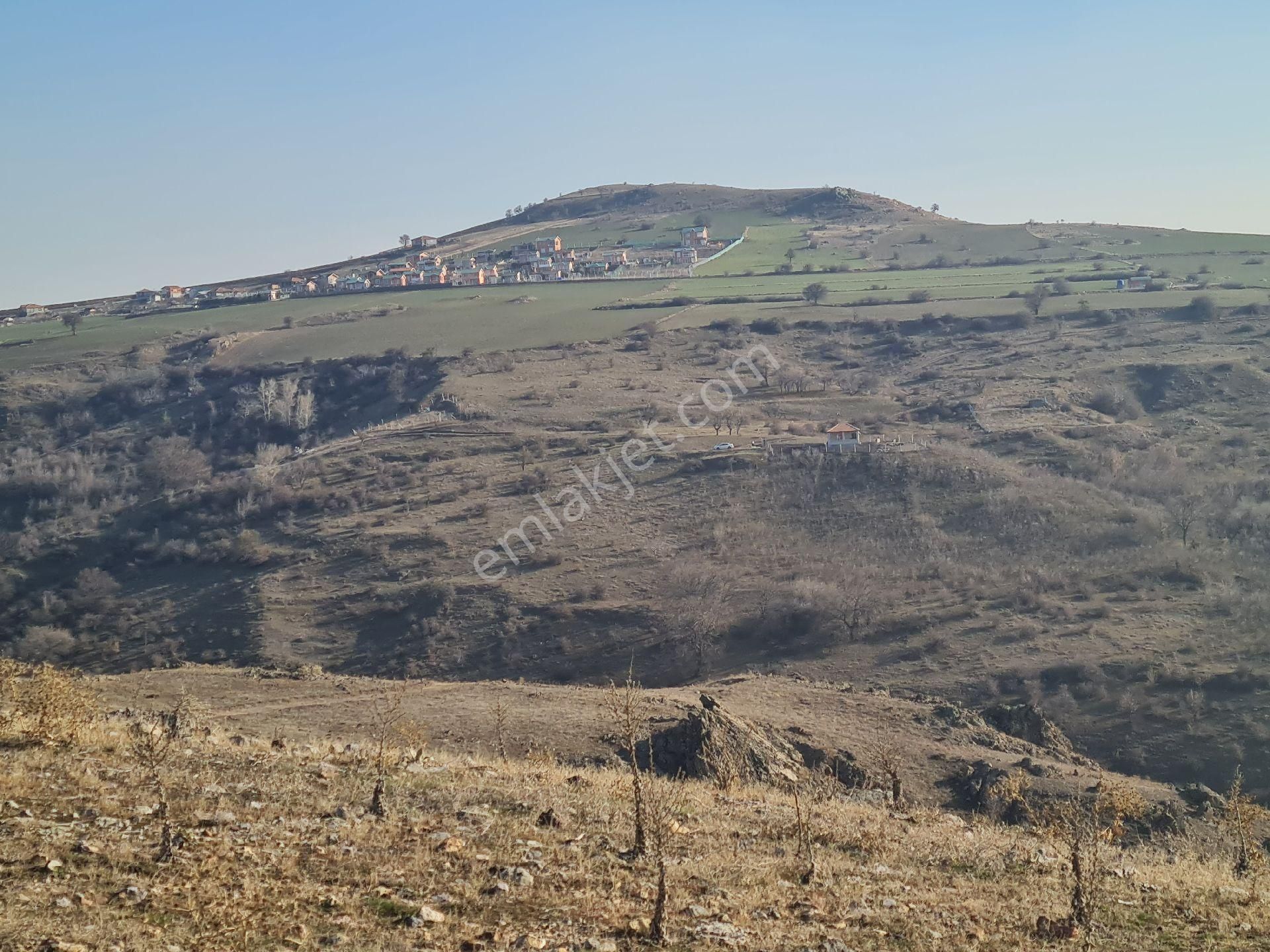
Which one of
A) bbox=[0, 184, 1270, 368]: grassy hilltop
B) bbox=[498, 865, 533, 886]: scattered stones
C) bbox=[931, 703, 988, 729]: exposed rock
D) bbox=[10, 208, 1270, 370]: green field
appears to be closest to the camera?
bbox=[498, 865, 533, 886]: scattered stones

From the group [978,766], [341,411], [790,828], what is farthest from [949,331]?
→ [790,828]

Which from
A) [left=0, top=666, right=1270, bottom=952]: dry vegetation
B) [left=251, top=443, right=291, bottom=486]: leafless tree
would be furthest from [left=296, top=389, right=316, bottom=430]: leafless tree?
[left=0, top=666, right=1270, bottom=952]: dry vegetation

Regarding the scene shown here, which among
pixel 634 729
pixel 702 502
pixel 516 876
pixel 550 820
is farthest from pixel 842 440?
pixel 516 876

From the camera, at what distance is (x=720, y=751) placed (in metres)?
18.4

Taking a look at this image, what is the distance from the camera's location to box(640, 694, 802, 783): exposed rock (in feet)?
58.7

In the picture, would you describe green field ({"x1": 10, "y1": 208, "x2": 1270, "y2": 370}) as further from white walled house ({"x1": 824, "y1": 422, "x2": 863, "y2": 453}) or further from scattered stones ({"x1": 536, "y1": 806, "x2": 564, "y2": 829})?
scattered stones ({"x1": 536, "y1": 806, "x2": 564, "y2": 829})

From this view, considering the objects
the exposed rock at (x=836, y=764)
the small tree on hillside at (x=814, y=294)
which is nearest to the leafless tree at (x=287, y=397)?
the small tree on hillside at (x=814, y=294)

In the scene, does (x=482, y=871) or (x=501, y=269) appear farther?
(x=501, y=269)

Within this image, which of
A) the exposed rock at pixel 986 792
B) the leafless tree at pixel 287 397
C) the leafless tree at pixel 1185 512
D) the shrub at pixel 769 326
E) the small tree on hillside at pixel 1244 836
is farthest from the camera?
the shrub at pixel 769 326

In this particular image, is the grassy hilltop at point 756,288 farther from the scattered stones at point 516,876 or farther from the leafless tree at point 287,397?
the scattered stones at point 516,876

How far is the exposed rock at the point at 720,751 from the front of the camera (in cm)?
1789

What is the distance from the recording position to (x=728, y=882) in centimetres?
951

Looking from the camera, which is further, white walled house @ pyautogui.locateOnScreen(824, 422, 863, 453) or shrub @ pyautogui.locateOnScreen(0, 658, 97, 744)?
white walled house @ pyautogui.locateOnScreen(824, 422, 863, 453)

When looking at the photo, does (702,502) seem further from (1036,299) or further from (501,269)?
(501,269)
